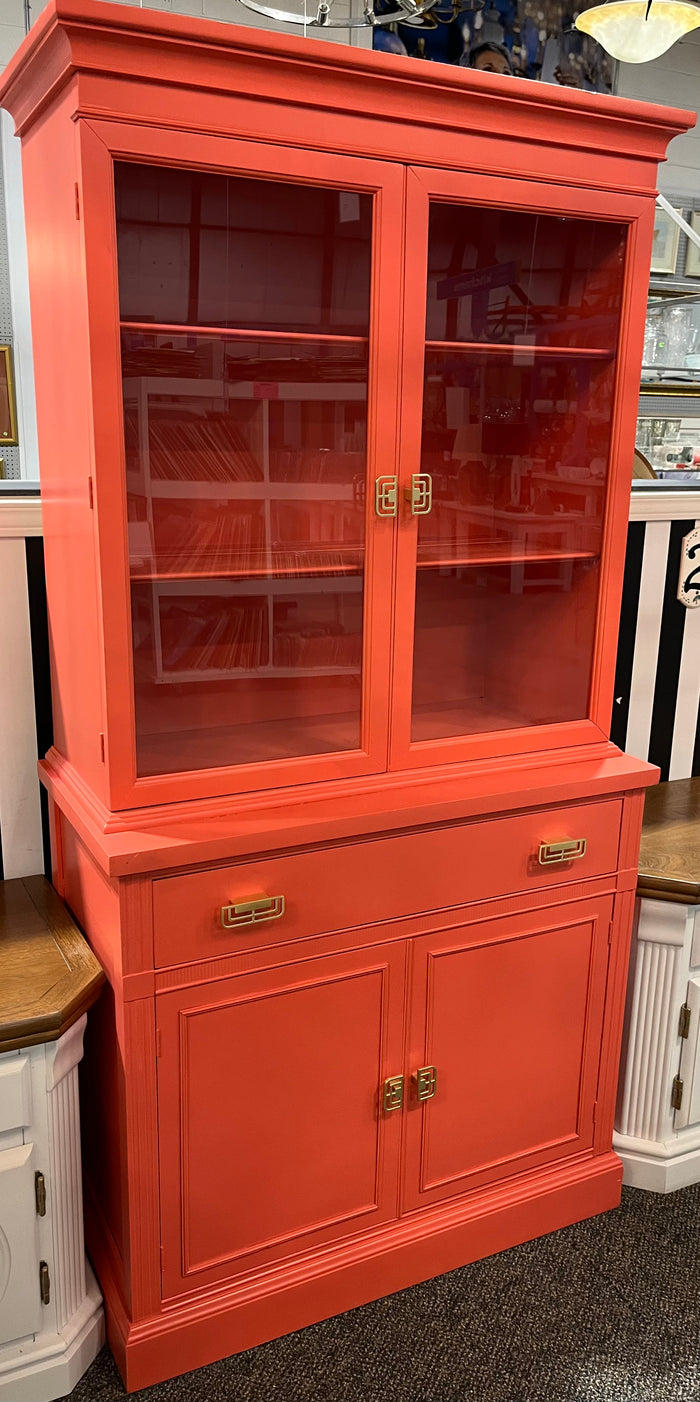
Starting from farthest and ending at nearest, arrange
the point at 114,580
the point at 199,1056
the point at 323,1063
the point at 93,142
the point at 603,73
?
the point at 603,73, the point at 323,1063, the point at 199,1056, the point at 114,580, the point at 93,142

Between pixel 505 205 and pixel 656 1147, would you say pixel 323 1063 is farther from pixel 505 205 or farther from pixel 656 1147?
pixel 505 205

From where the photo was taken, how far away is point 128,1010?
66.2 inches

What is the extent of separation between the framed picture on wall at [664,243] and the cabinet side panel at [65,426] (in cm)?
432

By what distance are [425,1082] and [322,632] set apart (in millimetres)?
886

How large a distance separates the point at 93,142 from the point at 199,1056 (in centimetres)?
142

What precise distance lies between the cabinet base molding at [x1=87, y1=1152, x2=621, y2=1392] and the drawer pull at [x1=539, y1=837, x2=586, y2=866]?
70 centimetres

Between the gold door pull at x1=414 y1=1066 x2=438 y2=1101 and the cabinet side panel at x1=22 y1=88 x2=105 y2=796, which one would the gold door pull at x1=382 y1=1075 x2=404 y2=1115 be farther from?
the cabinet side panel at x1=22 y1=88 x2=105 y2=796

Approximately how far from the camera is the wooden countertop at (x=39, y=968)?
163 cm

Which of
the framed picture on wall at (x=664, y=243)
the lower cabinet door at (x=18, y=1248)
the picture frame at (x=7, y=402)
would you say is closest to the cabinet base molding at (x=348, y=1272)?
the lower cabinet door at (x=18, y=1248)

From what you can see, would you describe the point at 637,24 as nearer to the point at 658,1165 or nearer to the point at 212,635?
the point at 212,635

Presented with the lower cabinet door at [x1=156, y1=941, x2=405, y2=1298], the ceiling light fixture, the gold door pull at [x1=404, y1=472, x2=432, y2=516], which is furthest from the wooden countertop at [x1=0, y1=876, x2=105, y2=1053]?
the ceiling light fixture

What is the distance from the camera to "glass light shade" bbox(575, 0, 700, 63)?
2355 millimetres

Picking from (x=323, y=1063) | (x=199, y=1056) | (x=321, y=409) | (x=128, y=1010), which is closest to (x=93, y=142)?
(x=321, y=409)

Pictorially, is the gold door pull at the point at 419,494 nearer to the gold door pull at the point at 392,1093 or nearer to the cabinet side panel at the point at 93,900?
the cabinet side panel at the point at 93,900
